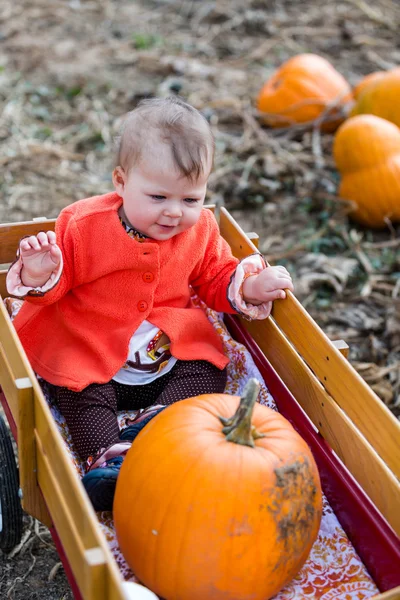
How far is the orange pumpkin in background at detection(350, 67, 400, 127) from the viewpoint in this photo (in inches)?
181

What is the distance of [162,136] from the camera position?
2053mm

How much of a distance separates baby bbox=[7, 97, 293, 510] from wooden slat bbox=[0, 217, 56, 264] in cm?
26

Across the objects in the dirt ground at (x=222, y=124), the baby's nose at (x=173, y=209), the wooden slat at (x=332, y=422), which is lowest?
the dirt ground at (x=222, y=124)

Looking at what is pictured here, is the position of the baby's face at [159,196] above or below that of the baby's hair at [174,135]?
below

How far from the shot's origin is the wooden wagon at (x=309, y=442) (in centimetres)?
158

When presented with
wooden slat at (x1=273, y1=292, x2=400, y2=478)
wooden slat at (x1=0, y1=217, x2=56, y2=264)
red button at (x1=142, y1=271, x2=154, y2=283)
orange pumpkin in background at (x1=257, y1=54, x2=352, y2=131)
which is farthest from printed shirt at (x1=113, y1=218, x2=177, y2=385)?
orange pumpkin in background at (x1=257, y1=54, x2=352, y2=131)

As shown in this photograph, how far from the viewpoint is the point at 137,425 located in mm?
2191

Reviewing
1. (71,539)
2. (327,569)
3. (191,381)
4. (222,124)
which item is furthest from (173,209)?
(222,124)

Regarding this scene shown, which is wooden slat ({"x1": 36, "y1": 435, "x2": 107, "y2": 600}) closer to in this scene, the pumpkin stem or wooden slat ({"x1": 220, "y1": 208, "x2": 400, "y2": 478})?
the pumpkin stem

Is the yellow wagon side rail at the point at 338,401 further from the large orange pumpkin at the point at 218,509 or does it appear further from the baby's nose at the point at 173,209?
the baby's nose at the point at 173,209

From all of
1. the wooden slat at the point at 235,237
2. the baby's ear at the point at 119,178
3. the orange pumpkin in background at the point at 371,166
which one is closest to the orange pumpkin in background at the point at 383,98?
the orange pumpkin in background at the point at 371,166

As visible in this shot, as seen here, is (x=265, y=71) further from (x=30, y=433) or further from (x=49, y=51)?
(x=30, y=433)

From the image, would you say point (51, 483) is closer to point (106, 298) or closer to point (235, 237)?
point (106, 298)

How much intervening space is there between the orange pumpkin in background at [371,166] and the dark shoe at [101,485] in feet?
8.94
